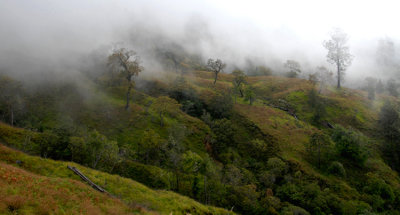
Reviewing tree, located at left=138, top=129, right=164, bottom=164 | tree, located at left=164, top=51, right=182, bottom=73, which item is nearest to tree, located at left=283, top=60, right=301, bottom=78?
tree, located at left=164, top=51, right=182, bottom=73

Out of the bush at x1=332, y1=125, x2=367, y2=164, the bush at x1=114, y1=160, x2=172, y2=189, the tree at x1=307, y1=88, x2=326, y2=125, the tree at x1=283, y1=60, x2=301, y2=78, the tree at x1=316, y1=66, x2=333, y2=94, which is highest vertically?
the tree at x1=283, y1=60, x2=301, y2=78

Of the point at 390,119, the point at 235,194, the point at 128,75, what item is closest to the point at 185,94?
the point at 128,75

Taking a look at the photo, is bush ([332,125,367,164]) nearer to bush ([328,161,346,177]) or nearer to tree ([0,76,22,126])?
bush ([328,161,346,177])

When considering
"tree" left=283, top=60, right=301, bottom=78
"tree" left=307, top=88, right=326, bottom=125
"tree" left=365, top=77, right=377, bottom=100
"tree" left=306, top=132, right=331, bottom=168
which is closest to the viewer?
"tree" left=306, top=132, right=331, bottom=168

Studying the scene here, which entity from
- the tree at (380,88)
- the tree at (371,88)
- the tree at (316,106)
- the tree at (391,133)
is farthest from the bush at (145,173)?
the tree at (380,88)

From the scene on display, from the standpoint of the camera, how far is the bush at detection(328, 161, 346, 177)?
53.1 meters

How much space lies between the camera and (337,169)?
53.9 metres

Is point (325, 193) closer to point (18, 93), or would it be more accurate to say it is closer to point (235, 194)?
point (235, 194)

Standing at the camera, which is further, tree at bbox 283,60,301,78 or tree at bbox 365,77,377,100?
tree at bbox 283,60,301,78

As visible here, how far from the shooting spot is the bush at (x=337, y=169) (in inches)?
2090

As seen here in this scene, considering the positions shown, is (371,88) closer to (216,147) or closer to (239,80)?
(239,80)

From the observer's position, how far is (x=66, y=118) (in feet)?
203

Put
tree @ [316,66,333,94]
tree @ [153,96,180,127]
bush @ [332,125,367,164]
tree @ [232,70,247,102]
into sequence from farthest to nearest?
Answer: 1. tree @ [232,70,247,102]
2. tree @ [316,66,333,94]
3. tree @ [153,96,180,127]
4. bush @ [332,125,367,164]

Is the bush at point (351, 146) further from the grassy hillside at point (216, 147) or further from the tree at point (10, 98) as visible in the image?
the tree at point (10, 98)
